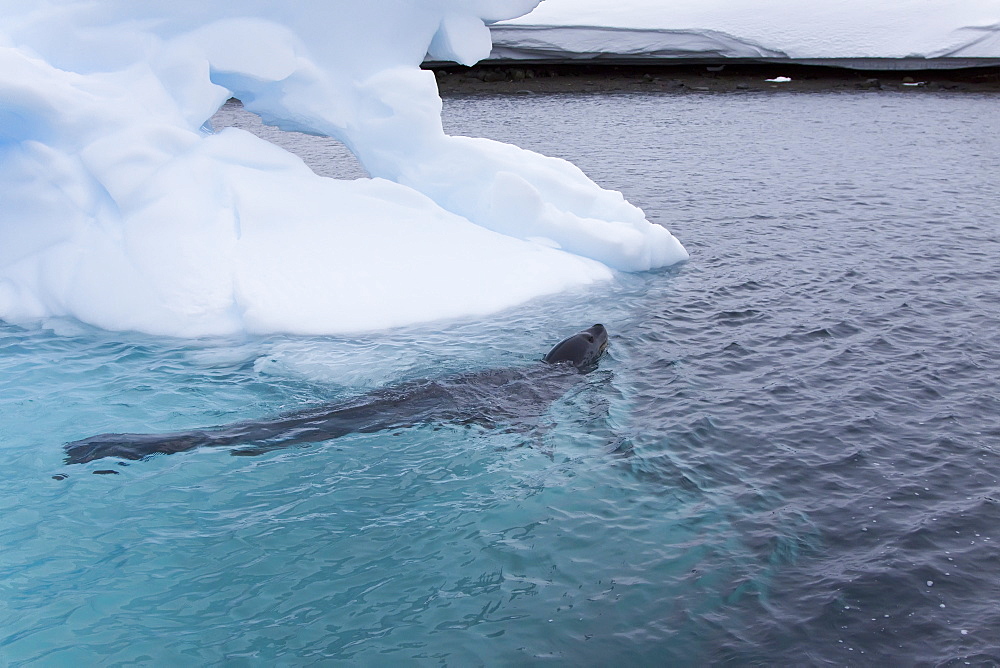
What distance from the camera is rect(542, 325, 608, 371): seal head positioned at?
8062mm

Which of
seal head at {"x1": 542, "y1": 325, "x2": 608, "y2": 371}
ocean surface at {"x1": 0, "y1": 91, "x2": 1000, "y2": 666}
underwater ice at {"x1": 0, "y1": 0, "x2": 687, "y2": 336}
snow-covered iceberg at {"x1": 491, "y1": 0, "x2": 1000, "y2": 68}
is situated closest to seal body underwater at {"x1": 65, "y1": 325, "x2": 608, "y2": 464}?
seal head at {"x1": 542, "y1": 325, "x2": 608, "y2": 371}

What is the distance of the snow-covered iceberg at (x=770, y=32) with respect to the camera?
930 inches

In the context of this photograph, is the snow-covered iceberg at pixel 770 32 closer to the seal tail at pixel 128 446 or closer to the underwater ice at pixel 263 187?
the underwater ice at pixel 263 187

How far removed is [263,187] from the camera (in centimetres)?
970

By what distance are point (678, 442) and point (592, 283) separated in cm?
392

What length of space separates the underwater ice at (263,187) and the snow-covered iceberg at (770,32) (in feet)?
46.8

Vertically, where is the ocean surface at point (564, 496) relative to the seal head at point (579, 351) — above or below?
below

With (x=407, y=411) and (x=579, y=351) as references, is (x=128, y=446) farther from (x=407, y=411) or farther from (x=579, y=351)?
(x=579, y=351)

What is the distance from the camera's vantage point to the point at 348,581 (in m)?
5.11

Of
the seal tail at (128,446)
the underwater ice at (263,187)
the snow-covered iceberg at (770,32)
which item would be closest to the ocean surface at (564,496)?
the seal tail at (128,446)

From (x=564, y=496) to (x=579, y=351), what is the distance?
229 cm

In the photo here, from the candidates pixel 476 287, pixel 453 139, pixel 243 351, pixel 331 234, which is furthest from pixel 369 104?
pixel 243 351

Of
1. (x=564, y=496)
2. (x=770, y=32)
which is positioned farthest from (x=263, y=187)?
(x=770, y=32)

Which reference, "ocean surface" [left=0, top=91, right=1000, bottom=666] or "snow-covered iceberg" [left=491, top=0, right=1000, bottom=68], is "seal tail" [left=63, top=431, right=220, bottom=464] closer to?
"ocean surface" [left=0, top=91, right=1000, bottom=666]
